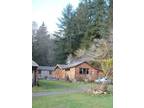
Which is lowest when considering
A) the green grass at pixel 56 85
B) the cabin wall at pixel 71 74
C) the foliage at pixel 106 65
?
the green grass at pixel 56 85

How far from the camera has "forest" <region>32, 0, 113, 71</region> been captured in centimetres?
151

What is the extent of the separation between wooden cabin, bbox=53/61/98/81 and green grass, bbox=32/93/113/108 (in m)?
0.10

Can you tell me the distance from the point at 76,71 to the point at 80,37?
200mm

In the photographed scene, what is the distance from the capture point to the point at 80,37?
1533 mm

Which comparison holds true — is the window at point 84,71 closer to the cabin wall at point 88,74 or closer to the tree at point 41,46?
the cabin wall at point 88,74

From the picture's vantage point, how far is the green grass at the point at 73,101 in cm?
148

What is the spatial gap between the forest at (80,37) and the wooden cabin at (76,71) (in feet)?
→ 0.10

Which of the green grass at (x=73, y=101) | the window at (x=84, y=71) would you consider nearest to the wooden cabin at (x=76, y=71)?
the window at (x=84, y=71)

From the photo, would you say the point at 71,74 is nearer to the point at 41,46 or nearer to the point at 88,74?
the point at 88,74

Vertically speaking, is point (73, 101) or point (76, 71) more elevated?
point (76, 71)

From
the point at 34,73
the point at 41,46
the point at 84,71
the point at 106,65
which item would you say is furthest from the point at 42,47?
the point at 106,65
